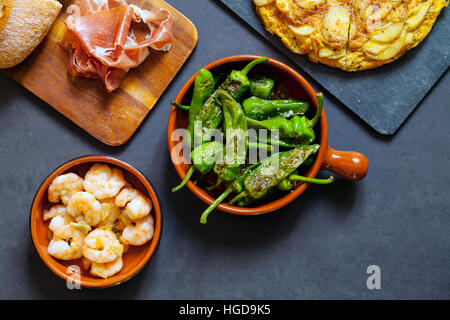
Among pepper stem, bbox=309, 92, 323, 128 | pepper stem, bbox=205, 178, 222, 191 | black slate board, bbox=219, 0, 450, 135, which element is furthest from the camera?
black slate board, bbox=219, 0, 450, 135

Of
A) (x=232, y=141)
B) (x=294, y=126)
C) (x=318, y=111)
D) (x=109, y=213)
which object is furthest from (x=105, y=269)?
(x=318, y=111)

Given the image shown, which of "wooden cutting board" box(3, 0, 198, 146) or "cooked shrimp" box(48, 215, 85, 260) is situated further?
"wooden cutting board" box(3, 0, 198, 146)

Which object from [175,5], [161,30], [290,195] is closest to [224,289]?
[290,195]

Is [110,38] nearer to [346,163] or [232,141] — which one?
[232,141]

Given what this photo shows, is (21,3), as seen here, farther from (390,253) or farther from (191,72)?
(390,253)

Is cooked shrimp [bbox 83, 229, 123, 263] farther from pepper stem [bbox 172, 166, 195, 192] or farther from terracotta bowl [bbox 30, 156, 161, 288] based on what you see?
pepper stem [bbox 172, 166, 195, 192]

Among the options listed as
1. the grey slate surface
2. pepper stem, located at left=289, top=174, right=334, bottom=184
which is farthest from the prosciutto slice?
pepper stem, located at left=289, top=174, right=334, bottom=184
